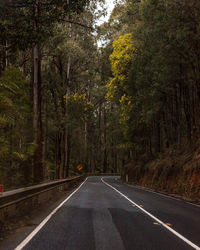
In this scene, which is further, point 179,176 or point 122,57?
point 122,57

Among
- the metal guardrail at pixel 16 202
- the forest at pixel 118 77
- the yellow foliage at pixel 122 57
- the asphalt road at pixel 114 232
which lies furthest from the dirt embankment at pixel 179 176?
the metal guardrail at pixel 16 202

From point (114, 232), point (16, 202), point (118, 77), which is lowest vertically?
point (114, 232)

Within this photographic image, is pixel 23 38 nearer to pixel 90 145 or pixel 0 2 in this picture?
pixel 0 2

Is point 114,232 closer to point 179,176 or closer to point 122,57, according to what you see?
point 179,176

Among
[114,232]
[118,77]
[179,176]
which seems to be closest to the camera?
[114,232]

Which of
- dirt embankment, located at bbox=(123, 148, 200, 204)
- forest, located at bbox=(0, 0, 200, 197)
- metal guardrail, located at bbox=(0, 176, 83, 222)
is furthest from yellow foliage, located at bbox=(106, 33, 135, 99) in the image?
metal guardrail, located at bbox=(0, 176, 83, 222)

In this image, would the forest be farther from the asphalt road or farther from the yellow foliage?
the asphalt road

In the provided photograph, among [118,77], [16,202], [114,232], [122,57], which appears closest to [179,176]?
[118,77]

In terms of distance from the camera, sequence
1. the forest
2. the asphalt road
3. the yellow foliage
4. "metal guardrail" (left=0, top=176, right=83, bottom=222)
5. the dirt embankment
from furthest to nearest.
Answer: the yellow foliage, the dirt embankment, the forest, "metal guardrail" (left=0, top=176, right=83, bottom=222), the asphalt road

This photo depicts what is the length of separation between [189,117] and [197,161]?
16.5 feet

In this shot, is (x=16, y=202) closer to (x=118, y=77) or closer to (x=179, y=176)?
(x=179, y=176)

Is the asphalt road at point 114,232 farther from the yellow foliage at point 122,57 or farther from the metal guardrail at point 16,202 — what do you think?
the yellow foliage at point 122,57

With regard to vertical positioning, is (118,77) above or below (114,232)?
above

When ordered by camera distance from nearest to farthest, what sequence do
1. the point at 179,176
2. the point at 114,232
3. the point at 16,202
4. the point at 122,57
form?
1. the point at 114,232
2. the point at 16,202
3. the point at 179,176
4. the point at 122,57
